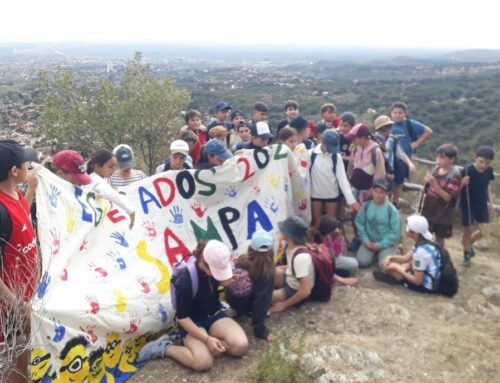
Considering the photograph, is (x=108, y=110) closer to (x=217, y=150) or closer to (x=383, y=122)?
(x=217, y=150)

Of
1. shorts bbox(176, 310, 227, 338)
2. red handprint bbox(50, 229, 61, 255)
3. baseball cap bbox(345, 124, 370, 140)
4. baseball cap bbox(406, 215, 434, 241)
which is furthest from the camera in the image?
baseball cap bbox(345, 124, 370, 140)

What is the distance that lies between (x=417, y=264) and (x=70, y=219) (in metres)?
4.30

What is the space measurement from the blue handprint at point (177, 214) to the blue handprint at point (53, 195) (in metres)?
1.56

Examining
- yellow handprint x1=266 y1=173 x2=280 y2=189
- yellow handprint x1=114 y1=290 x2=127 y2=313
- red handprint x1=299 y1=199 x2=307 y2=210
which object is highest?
yellow handprint x1=266 y1=173 x2=280 y2=189

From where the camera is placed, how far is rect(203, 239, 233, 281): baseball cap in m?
4.79

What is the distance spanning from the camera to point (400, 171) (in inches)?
332

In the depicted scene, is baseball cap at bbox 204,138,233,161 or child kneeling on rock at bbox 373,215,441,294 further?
baseball cap at bbox 204,138,233,161

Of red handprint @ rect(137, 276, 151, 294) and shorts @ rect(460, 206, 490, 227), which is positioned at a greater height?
shorts @ rect(460, 206, 490, 227)

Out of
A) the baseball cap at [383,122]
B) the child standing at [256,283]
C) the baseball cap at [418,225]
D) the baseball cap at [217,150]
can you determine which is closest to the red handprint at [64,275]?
the child standing at [256,283]

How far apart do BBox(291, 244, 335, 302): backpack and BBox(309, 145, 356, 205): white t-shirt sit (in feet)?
4.34

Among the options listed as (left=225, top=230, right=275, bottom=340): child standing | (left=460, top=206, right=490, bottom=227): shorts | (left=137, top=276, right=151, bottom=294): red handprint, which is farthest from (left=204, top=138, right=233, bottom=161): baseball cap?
(left=460, top=206, right=490, bottom=227): shorts

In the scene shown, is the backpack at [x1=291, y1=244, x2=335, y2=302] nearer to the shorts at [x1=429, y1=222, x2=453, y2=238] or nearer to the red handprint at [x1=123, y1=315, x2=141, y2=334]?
the red handprint at [x1=123, y1=315, x2=141, y2=334]

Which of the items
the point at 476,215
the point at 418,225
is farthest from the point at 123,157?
the point at 476,215

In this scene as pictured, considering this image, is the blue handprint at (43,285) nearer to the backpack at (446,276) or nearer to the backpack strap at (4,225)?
the backpack strap at (4,225)
